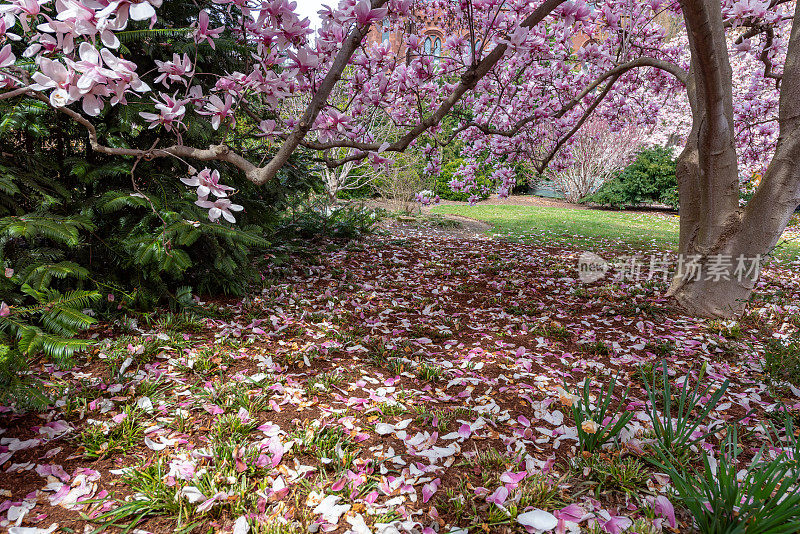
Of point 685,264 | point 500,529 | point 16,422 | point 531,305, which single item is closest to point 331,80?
point 500,529

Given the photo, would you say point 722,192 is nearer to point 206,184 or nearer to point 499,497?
point 499,497

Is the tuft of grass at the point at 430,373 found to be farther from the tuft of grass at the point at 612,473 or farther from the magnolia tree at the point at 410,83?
the magnolia tree at the point at 410,83

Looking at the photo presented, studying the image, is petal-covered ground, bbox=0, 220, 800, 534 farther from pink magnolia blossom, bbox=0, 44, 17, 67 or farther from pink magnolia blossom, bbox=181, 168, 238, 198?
pink magnolia blossom, bbox=0, 44, 17, 67

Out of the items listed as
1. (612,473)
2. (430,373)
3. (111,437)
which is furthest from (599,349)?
(111,437)

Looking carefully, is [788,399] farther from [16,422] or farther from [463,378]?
[16,422]

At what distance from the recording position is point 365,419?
2070 millimetres

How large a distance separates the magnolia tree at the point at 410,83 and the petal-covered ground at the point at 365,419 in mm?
1024

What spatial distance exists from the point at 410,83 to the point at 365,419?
8.27 ft

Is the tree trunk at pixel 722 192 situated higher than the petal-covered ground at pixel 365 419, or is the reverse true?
the tree trunk at pixel 722 192

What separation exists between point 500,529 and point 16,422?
7.03ft

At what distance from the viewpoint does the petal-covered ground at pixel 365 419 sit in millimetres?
1482

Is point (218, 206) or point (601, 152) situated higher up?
point (601, 152)

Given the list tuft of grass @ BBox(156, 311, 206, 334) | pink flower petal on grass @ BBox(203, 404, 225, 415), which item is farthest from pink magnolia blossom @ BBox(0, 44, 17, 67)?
tuft of grass @ BBox(156, 311, 206, 334)

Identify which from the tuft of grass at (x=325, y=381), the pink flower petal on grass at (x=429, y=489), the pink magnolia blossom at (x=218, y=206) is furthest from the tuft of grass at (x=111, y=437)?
the pink flower petal on grass at (x=429, y=489)
